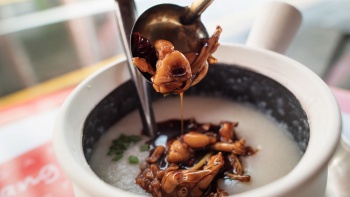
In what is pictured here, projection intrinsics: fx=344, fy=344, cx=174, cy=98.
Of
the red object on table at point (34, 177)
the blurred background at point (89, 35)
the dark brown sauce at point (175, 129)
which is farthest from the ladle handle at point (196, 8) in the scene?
the blurred background at point (89, 35)

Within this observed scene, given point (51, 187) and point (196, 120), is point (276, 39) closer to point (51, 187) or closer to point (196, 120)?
point (196, 120)

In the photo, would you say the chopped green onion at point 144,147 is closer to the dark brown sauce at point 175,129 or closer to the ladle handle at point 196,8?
the dark brown sauce at point 175,129

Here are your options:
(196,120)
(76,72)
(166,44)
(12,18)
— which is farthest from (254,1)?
(166,44)

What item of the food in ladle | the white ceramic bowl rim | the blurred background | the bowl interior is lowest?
the blurred background

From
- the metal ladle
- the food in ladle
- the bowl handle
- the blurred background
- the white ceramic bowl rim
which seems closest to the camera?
the white ceramic bowl rim

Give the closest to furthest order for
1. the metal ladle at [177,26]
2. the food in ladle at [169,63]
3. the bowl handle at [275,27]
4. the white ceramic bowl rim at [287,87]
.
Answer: the white ceramic bowl rim at [287,87], the food in ladle at [169,63], the metal ladle at [177,26], the bowl handle at [275,27]

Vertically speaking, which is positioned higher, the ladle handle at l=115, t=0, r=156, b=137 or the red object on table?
the ladle handle at l=115, t=0, r=156, b=137

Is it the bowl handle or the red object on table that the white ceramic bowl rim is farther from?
the red object on table

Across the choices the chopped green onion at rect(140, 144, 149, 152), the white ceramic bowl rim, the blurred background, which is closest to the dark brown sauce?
the chopped green onion at rect(140, 144, 149, 152)
